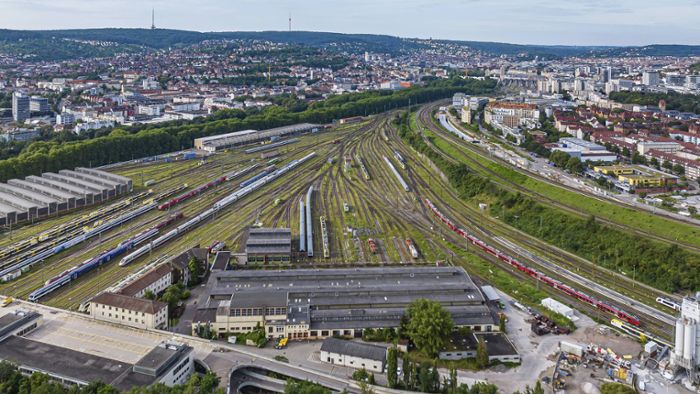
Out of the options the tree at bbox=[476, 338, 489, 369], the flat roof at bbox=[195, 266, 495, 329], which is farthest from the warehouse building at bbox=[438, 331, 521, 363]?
the flat roof at bbox=[195, 266, 495, 329]

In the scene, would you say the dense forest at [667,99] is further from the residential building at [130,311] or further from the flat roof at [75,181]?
the residential building at [130,311]

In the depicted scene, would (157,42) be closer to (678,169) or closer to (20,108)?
(20,108)

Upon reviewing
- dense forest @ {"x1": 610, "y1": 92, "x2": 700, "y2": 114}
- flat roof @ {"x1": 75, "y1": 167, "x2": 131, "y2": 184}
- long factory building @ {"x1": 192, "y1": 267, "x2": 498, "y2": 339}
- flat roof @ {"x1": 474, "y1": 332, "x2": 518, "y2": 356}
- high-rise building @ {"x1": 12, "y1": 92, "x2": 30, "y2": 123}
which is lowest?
flat roof @ {"x1": 474, "y1": 332, "x2": 518, "y2": 356}

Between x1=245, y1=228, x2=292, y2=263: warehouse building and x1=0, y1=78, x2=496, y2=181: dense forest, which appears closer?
x1=245, y1=228, x2=292, y2=263: warehouse building

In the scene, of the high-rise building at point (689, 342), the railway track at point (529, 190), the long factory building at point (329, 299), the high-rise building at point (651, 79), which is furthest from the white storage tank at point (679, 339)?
the high-rise building at point (651, 79)

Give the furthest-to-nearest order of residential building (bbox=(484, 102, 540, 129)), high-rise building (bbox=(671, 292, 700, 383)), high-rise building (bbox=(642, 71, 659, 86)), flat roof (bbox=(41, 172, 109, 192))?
high-rise building (bbox=(642, 71, 659, 86))
residential building (bbox=(484, 102, 540, 129))
flat roof (bbox=(41, 172, 109, 192))
high-rise building (bbox=(671, 292, 700, 383))

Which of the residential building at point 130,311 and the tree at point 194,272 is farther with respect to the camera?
the tree at point 194,272

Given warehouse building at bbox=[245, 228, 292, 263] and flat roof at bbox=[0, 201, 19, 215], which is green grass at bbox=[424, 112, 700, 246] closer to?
warehouse building at bbox=[245, 228, 292, 263]

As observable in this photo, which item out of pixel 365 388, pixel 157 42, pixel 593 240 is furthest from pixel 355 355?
pixel 157 42
